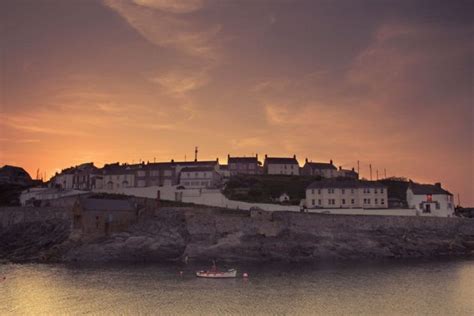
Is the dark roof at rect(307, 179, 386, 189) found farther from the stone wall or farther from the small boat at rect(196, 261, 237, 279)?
the stone wall

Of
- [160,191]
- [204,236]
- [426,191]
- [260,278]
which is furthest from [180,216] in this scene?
[426,191]

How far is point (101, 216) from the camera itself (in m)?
79.7

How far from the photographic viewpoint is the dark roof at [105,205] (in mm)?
79125

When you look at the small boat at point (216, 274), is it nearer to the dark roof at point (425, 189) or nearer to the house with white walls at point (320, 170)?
the dark roof at point (425, 189)

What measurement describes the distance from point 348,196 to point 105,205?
156 ft

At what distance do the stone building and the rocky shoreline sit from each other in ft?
7.00

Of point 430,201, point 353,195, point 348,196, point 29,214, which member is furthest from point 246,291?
point 29,214

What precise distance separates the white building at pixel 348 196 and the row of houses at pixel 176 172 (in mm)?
26860

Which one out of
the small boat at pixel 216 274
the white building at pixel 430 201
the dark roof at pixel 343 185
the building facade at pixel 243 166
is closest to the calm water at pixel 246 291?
the small boat at pixel 216 274

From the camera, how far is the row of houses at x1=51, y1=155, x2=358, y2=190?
114m

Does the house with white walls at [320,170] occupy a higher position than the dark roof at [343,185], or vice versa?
the house with white walls at [320,170]

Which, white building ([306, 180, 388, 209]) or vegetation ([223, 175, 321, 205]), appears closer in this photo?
white building ([306, 180, 388, 209])

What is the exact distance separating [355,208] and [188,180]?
4324 centimetres

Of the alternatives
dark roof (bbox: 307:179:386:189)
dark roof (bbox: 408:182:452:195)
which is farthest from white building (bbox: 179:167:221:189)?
dark roof (bbox: 408:182:452:195)
